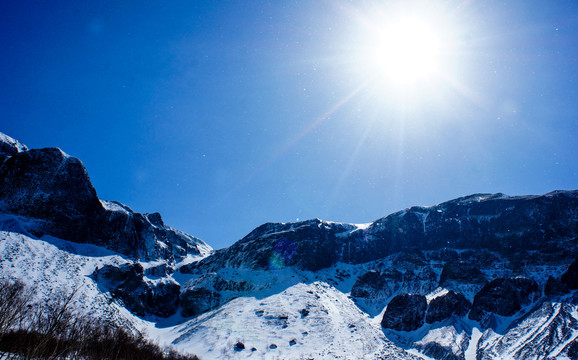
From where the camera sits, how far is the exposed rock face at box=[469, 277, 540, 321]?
190 ft

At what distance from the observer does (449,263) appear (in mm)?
78312

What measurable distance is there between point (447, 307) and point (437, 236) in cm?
4127

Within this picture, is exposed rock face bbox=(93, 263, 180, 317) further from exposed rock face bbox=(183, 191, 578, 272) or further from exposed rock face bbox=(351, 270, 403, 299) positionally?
exposed rock face bbox=(351, 270, 403, 299)

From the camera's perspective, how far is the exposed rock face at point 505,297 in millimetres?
58000

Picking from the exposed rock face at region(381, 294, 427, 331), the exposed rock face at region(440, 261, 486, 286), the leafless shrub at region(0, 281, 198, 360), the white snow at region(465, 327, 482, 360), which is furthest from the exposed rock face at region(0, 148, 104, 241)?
the exposed rock face at region(440, 261, 486, 286)

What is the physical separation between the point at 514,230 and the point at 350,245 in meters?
50.3

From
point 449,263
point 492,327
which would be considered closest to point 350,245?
point 449,263

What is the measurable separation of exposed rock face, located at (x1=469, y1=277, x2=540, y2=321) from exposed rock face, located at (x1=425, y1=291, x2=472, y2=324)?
1.76m

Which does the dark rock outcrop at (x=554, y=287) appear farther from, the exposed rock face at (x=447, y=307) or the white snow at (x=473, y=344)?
the white snow at (x=473, y=344)

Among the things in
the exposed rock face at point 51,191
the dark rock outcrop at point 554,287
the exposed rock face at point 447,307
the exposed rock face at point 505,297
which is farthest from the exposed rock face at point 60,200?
the dark rock outcrop at point 554,287

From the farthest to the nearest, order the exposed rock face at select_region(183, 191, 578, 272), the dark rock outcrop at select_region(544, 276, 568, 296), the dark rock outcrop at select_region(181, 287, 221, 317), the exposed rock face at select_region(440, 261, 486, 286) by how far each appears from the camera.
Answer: the exposed rock face at select_region(183, 191, 578, 272) → the exposed rock face at select_region(440, 261, 486, 286) → the dark rock outcrop at select_region(181, 287, 221, 317) → the dark rock outcrop at select_region(544, 276, 568, 296)

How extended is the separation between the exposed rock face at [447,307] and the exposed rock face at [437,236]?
12.4m

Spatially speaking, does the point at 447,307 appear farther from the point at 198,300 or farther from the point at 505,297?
the point at 198,300

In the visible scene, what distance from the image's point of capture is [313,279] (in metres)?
Result: 82.7
